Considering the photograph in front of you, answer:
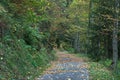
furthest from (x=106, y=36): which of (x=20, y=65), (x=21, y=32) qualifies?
(x=20, y=65)

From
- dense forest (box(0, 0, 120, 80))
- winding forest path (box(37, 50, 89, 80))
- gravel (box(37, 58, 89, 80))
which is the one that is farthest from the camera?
winding forest path (box(37, 50, 89, 80))

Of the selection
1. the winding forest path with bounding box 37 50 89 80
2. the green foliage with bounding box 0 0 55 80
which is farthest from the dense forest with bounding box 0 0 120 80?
the winding forest path with bounding box 37 50 89 80

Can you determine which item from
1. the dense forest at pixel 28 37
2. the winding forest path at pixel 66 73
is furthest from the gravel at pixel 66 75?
the dense forest at pixel 28 37

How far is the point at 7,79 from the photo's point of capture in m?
11.4

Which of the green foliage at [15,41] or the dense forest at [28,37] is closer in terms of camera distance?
the green foliage at [15,41]

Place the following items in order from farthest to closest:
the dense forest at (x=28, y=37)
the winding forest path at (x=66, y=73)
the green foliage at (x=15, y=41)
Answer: the winding forest path at (x=66, y=73), the dense forest at (x=28, y=37), the green foliage at (x=15, y=41)

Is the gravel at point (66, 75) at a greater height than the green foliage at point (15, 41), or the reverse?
the green foliage at point (15, 41)

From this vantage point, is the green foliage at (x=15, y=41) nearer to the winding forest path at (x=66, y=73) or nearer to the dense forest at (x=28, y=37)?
the dense forest at (x=28, y=37)

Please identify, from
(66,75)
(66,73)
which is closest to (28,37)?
(66,73)

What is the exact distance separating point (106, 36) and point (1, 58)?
17.7m

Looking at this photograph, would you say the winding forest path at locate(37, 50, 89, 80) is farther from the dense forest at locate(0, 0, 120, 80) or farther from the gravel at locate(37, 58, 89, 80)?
the dense forest at locate(0, 0, 120, 80)

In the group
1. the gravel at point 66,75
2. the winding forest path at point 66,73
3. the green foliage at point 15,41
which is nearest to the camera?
the green foliage at point 15,41

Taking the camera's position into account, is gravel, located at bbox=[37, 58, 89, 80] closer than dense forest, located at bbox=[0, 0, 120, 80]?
No

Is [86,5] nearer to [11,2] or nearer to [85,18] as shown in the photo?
[85,18]
